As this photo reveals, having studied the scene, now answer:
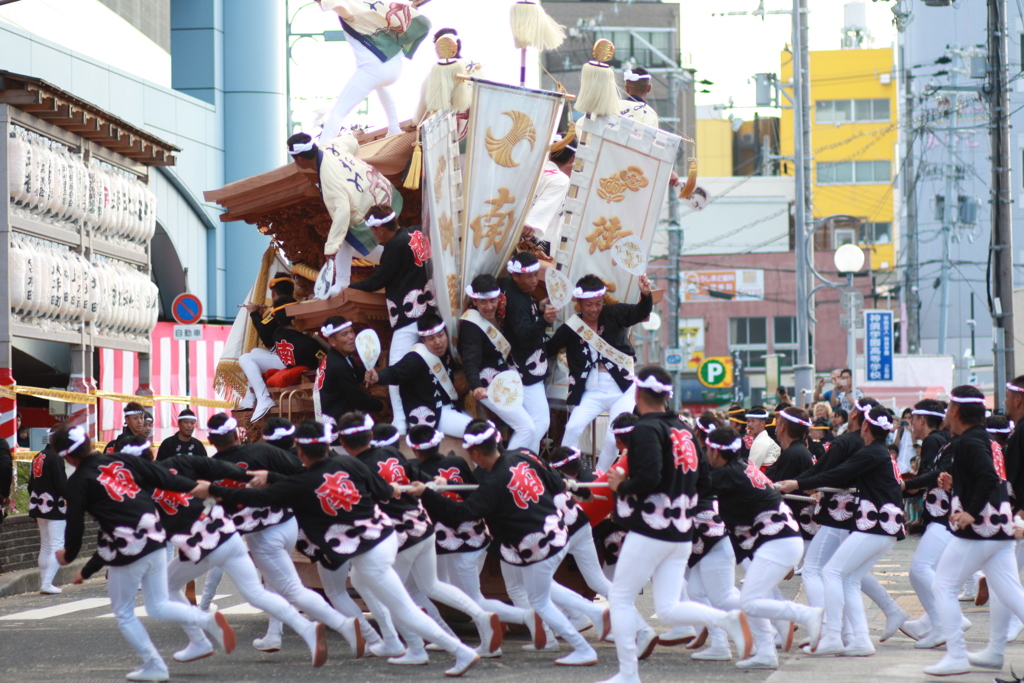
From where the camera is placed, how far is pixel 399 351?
10.4m

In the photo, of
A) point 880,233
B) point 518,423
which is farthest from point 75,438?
point 880,233

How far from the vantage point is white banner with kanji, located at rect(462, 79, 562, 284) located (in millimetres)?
10422

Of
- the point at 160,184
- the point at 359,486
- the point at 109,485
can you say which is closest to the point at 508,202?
the point at 359,486

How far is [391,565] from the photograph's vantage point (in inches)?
325

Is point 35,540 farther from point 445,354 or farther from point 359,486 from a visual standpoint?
point 359,486

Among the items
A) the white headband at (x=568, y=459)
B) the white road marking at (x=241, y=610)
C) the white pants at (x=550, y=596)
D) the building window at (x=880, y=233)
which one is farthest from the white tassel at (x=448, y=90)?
the building window at (x=880, y=233)

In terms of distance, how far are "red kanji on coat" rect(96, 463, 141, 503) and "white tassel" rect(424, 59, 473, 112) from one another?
12.2ft

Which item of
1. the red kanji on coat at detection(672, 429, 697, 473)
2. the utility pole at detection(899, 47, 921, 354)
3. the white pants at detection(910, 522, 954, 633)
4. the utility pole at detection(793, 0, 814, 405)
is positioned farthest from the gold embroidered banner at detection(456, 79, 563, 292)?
the utility pole at detection(899, 47, 921, 354)

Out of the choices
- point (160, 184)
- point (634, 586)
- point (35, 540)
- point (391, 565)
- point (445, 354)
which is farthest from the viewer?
point (160, 184)

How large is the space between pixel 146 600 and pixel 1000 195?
13056mm

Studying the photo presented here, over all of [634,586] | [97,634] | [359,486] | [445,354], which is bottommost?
[97,634]

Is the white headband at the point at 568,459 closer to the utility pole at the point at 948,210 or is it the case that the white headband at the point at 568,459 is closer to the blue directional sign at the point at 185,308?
the blue directional sign at the point at 185,308

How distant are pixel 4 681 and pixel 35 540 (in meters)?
6.83

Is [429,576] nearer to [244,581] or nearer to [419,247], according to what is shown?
[244,581]
